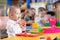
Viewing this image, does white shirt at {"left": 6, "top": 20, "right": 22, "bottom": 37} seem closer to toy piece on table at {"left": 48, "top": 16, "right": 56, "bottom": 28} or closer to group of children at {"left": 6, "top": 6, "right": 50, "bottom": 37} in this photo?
group of children at {"left": 6, "top": 6, "right": 50, "bottom": 37}

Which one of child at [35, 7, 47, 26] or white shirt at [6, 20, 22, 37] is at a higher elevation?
child at [35, 7, 47, 26]

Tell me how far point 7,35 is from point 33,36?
18 centimetres

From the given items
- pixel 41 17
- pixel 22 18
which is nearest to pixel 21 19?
pixel 22 18

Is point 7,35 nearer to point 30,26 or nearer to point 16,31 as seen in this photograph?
point 16,31

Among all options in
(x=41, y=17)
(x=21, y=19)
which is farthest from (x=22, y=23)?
(x=41, y=17)

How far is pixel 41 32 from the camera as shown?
1270mm

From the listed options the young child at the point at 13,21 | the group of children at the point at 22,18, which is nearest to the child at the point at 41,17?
the group of children at the point at 22,18

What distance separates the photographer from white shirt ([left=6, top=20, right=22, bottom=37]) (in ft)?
4.19

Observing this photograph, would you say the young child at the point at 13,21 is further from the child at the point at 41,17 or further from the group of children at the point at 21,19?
the child at the point at 41,17

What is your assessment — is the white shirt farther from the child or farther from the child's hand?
the child

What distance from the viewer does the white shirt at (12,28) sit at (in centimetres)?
128

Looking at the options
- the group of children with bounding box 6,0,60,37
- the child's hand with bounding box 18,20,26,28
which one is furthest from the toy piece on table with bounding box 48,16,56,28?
the child's hand with bounding box 18,20,26,28

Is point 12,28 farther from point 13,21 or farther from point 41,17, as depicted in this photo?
point 41,17

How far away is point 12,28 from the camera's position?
1286 mm
